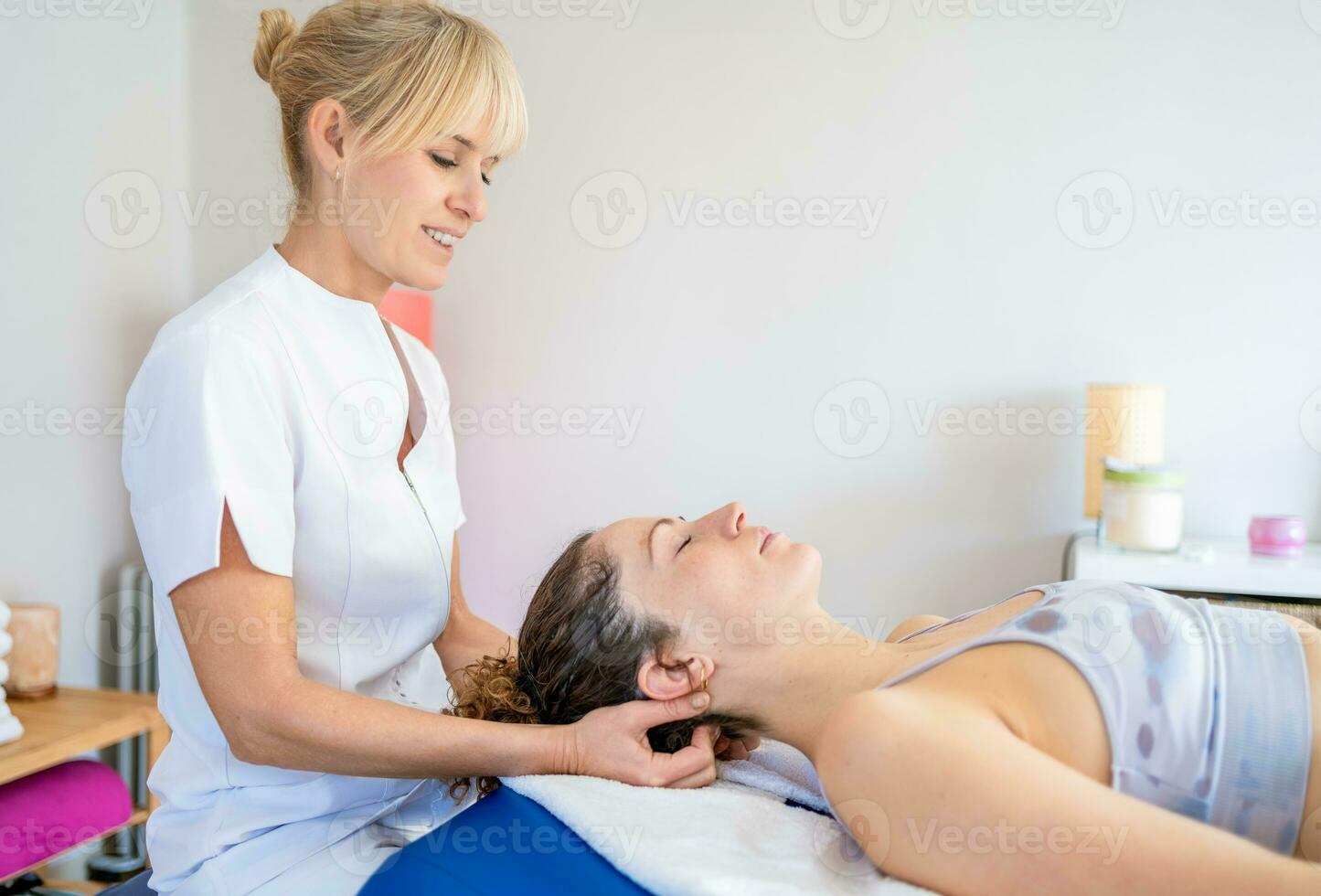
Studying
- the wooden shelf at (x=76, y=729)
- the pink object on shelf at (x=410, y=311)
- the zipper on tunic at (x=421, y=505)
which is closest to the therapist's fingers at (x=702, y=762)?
the zipper on tunic at (x=421, y=505)

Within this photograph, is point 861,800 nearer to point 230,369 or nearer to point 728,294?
point 230,369

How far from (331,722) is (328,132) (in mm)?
794

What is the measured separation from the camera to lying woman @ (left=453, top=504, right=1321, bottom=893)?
90 cm

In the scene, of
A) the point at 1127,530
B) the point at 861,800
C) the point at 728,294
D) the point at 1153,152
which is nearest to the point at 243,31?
the point at 728,294

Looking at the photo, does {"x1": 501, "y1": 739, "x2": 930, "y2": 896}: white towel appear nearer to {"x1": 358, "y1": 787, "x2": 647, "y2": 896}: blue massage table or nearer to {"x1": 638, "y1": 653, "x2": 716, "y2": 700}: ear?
{"x1": 358, "y1": 787, "x2": 647, "y2": 896}: blue massage table

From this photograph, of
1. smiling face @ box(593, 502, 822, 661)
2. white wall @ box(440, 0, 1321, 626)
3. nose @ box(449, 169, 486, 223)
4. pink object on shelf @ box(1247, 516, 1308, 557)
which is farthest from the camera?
white wall @ box(440, 0, 1321, 626)

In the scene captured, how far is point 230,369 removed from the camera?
1.29 metres

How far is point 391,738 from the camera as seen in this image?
1.23 metres

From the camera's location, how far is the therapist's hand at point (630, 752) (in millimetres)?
1203

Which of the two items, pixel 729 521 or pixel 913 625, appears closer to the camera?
pixel 729 521

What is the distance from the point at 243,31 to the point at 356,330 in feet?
6.77

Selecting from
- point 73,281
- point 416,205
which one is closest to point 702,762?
point 416,205

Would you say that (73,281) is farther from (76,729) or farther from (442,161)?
(442,161)

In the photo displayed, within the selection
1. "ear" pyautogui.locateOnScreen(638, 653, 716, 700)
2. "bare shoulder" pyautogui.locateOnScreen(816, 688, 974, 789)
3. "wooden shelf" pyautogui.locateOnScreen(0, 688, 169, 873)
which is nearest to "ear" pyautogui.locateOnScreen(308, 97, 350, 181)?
"ear" pyautogui.locateOnScreen(638, 653, 716, 700)
